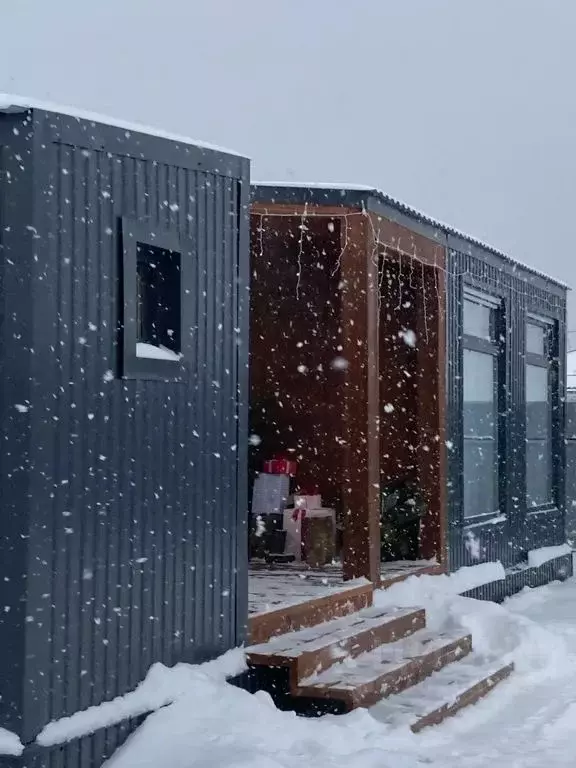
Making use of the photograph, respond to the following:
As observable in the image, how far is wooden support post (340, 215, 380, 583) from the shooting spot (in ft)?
24.7

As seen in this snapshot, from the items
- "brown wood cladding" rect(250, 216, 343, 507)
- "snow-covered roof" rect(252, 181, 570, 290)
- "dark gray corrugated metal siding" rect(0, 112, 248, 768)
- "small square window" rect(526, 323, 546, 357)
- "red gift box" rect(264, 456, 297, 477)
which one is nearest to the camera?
"dark gray corrugated metal siding" rect(0, 112, 248, 768)

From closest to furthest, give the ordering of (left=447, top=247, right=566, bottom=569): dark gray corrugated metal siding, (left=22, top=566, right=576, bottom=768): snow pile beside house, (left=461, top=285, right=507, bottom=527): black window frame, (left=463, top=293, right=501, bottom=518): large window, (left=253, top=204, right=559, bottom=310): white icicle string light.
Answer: (left=22, top=566, right=576, bottom=768): snow pile beside house → (left=253, top=204, right=559, bottom=310): white icicle string light → (left=447, top=247, right=566, bottom=569): dark gray corrugated metal siding → (left=463, top=293, right=501, bottom=518): large window → (left=461, top=285, right=507, bottom=527): black window frame

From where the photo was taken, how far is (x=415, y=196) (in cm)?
6531

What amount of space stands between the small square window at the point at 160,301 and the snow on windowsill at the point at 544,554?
7.45 meters

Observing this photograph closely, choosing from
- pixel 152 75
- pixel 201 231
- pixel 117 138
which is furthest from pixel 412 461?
pixel 152 75

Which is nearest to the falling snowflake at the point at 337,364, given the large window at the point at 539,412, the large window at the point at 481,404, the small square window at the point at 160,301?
the large window at the point at 481,404

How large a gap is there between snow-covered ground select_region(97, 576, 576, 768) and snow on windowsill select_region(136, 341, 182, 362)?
1524mm

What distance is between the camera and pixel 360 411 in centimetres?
756

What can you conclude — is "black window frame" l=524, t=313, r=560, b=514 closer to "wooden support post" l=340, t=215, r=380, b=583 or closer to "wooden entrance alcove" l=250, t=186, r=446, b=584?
"wooden entrance alcove" l=250, t=186, r=446, b=584

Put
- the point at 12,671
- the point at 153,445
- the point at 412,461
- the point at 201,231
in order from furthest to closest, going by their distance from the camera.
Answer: the point at 412,461 < the point at 201,231 < the point at 153,445 < the point at 12,671

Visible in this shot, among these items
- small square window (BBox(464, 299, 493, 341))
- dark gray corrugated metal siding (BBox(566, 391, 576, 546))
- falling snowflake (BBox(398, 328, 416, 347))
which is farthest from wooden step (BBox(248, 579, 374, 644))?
dark gray corrugated metal siding (BBox(566, 391, 576, 546))

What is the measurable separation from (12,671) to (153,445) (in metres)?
1.32

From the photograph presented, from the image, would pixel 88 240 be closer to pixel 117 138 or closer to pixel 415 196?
pixel 117 138

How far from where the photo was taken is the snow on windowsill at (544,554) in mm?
11820
